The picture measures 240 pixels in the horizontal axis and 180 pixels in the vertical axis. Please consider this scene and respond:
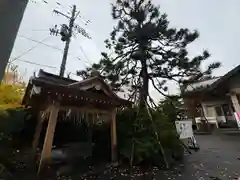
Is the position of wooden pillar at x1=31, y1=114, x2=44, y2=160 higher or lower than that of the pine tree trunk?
lower

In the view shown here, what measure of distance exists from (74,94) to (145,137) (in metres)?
2.71

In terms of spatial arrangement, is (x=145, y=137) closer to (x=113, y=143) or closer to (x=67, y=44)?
(x=113, y=143)

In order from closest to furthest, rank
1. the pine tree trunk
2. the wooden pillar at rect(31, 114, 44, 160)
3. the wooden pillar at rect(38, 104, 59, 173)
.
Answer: the wooden pillar at rect(38, 104, 59, 173) → the wooden pillar at rect(31, 114, 44, 160) → the pine tree trunk

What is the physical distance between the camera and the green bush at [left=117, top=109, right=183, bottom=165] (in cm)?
543

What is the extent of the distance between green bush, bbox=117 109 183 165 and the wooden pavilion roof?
0.70 metres

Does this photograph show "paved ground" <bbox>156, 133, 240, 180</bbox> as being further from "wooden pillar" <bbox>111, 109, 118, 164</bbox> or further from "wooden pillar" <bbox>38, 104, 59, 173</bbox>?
"wooden pillar" <bbox>38, 104, 59, 173</bbox>

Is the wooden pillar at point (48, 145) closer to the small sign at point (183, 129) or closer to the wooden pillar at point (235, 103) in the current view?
the small sign at point (183, 129)

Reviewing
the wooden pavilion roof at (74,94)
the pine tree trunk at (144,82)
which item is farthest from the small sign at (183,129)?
→ the wooden pavilion roof at (74,94)

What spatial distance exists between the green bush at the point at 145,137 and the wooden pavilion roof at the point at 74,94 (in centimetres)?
70

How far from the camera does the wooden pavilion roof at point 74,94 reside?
4375 mm

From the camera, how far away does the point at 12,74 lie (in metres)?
11.2

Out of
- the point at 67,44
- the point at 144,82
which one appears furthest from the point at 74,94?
the point at 67,44

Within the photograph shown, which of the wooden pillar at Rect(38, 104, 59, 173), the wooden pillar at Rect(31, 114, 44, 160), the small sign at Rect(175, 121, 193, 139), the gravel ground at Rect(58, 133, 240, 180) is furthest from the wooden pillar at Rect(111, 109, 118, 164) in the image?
the small sign at Rect(175, 121, 193, 139)

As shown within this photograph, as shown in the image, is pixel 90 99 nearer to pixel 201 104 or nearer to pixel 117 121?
pixel 117 121
